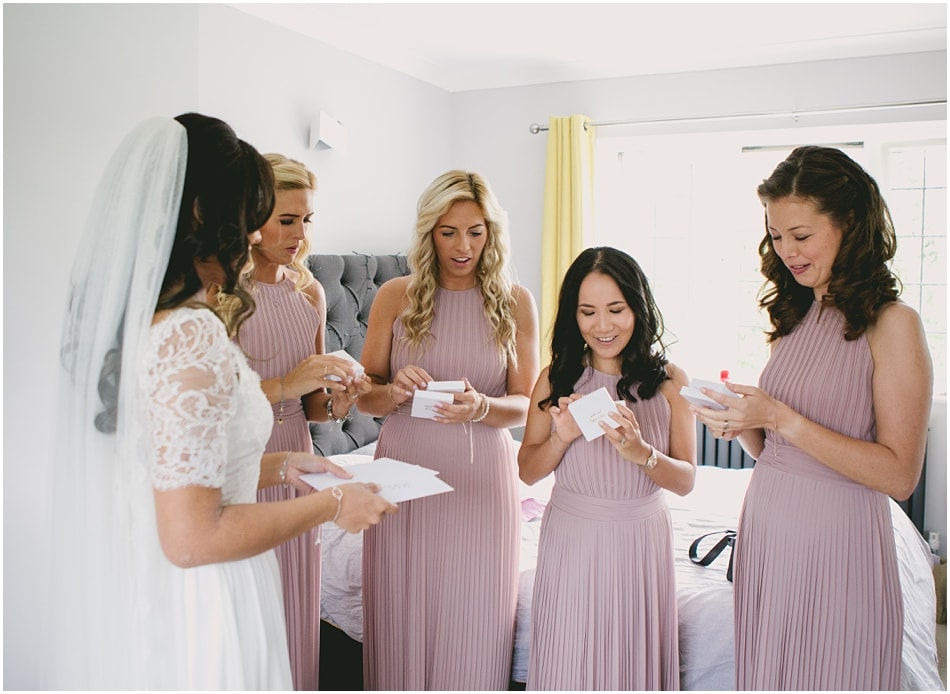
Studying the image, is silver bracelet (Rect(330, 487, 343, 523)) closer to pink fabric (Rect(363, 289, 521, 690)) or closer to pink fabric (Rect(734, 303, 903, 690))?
pink fabric (Rect(363, 289, 521, 690))

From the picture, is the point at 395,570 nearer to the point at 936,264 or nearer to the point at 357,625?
the point at 357,625

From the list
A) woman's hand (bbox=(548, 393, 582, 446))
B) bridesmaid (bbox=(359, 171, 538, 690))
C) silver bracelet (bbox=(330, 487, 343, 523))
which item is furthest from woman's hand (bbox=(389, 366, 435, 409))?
silver bracelet (bbox=(330, 487, 343, 523))

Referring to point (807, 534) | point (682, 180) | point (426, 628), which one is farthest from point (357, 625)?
point (682, 180)

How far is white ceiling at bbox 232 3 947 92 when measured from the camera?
363 cm

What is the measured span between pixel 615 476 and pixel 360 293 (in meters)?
2.10

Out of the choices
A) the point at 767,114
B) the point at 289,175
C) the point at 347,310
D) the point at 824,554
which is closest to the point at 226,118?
the point at 347,310

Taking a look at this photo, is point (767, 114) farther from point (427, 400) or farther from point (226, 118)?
point (427, 400)

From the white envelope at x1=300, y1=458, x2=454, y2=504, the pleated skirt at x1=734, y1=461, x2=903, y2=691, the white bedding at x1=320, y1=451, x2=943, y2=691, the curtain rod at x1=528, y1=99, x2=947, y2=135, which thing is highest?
the curtain rod at x1=528, y1=99, x2=947, y2=135

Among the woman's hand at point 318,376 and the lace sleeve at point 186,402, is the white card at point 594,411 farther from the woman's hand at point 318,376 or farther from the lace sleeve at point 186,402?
the lace sleeve at point 186,402

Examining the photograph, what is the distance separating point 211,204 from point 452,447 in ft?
4.02

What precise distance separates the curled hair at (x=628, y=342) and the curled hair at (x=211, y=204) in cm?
101

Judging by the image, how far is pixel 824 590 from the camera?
6.04 feet

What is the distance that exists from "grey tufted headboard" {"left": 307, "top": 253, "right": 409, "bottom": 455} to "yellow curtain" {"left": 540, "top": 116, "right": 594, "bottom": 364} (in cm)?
118

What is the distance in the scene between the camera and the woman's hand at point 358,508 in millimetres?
1498
